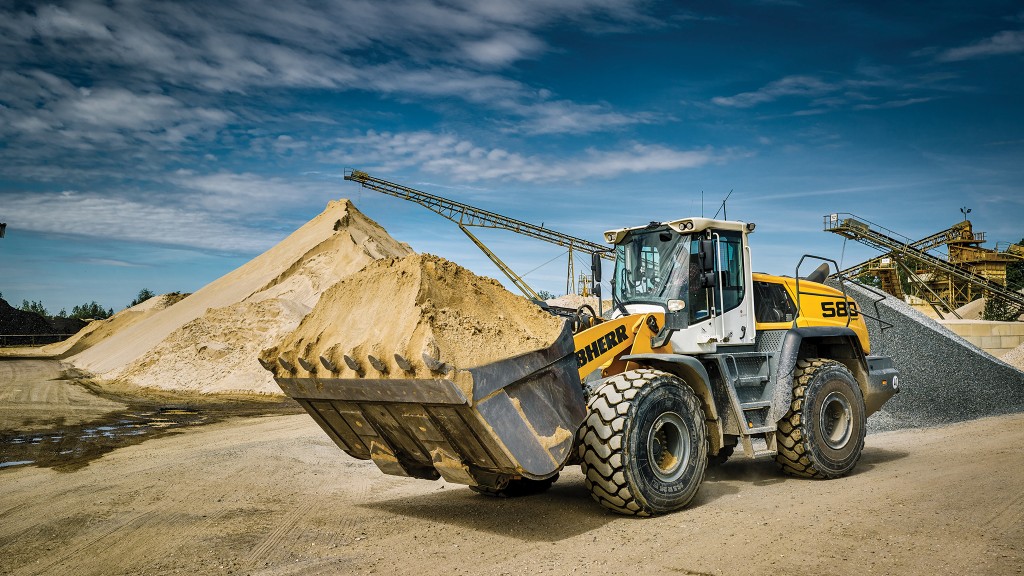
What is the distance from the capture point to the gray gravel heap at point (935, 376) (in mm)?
13016

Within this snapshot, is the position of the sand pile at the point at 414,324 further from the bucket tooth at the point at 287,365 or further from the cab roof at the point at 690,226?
the cab roof at the point at 690,226

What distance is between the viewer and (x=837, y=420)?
8.30 meters

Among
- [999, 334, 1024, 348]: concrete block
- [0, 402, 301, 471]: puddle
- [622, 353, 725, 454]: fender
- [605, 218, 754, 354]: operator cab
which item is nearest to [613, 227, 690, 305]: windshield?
[605, 218, 754, 354]: operator cab

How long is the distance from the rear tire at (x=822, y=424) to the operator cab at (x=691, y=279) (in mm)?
900

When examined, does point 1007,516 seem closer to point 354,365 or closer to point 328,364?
point 354,365

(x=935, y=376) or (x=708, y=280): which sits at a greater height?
(x=708, y=280)

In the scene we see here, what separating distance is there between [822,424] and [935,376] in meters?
6.87

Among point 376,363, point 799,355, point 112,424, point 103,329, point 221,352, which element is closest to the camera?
point 376,363

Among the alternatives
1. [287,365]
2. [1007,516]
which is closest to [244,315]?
[287,365]

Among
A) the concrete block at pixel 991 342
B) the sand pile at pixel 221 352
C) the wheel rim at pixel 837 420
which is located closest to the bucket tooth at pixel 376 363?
the wheel rim at pixel 837 420

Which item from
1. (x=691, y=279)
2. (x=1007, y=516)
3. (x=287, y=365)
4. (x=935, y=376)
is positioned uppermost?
(x=691, y=279)

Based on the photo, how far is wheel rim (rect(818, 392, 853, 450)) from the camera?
807 centimetres

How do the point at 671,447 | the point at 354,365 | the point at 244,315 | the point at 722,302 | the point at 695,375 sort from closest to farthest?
the point at 354,365
the point at 671,447
the point at 695,375
the point at 722,302
the point at 244,315

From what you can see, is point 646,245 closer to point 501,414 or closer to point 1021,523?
point 501,414
